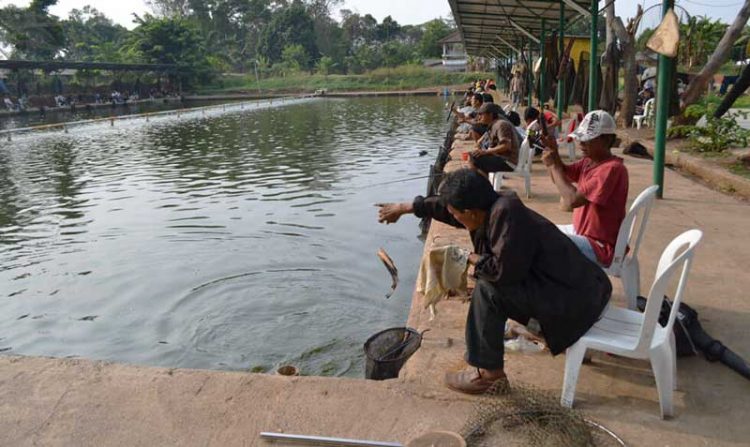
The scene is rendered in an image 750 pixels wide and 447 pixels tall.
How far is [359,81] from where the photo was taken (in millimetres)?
58469

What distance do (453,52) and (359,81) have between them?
14853 millimetres

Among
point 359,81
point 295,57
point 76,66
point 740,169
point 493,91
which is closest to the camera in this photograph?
point 740,169

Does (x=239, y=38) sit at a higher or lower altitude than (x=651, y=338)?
higher

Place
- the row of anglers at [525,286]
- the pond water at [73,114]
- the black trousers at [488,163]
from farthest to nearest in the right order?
the pond water at [73,114], the black trousers at [488,163], the row of anglers at [525,286]

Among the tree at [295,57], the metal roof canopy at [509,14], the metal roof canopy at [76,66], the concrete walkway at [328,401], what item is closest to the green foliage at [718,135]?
the metal roof canopy at [509,14]

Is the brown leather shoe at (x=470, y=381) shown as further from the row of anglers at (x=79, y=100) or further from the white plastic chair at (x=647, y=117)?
the row of anglers at (x=79, y=100)

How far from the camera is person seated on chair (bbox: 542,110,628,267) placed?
346 cm

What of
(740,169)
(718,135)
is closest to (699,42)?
(718,135)

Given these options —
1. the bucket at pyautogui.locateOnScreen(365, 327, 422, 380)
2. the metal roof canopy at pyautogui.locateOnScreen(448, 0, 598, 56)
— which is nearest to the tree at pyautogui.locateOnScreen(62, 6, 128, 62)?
the metal roof canopy at pyautogui.locateOnScreen(448, 0, 598, 56)

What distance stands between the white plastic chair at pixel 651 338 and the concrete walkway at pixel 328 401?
17 centimetres

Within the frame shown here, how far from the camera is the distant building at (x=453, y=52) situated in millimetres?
62875

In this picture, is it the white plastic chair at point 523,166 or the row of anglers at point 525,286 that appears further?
the white plastic chair at point 523,166

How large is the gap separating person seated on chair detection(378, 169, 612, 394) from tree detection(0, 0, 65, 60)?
5220cm

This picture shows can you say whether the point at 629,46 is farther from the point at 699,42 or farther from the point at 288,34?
the point at 288,34
